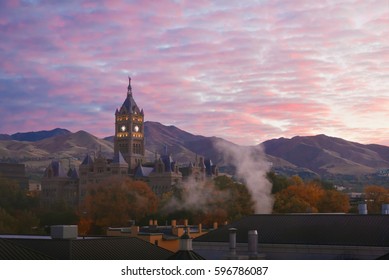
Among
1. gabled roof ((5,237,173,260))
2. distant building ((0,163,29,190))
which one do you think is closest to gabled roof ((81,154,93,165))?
distant building ((0,163,29,190))

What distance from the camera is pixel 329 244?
2238 cm

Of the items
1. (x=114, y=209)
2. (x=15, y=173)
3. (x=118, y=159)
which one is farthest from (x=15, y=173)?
(x=114, y=209)

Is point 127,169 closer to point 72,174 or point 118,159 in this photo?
point 118,159

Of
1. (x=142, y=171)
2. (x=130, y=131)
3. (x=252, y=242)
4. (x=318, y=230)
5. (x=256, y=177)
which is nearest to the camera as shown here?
(x=252, y=242)

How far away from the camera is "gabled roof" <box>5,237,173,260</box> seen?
52.5ft

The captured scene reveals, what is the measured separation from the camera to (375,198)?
67938 millimetres

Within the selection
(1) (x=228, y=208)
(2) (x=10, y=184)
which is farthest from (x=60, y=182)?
(1) (x=228, y=208)

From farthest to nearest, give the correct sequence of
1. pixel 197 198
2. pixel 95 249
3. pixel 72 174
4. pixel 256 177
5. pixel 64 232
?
→ pixel 72 174, pixel 256 177, pixel 197 198, pixel 64 232, pixel 95 249

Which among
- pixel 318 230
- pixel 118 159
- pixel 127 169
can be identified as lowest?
pixel 318 230

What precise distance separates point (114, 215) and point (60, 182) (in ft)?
155

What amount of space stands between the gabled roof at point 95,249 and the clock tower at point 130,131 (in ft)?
312

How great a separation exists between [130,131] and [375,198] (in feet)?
185

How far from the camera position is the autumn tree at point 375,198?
210ft
